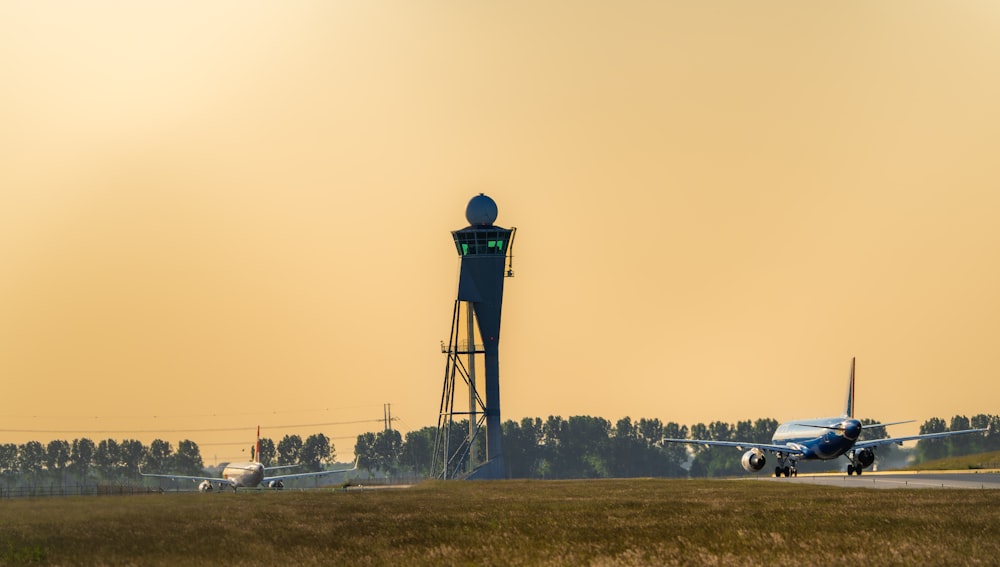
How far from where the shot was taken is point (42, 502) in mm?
48531

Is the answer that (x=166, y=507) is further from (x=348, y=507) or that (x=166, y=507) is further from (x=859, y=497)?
(x=859, y=497)

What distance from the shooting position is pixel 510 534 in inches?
1417

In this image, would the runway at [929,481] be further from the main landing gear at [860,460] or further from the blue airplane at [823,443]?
the main landing gear at [860,460]

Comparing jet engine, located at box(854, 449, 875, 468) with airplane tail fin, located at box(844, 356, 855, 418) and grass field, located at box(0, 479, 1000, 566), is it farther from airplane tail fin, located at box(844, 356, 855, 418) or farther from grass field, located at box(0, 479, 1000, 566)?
grass field, located at box(0, 479, 1000, 566)

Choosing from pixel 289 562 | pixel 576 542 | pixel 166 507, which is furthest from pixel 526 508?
pixel 289 562

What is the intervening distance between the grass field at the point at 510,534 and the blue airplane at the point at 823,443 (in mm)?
64980

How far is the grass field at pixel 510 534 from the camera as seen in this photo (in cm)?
2814

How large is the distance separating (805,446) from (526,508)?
2938 inches

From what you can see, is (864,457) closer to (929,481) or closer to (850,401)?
(850,401)

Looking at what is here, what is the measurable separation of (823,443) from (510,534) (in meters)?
88.3

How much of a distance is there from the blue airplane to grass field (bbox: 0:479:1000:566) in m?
65.0

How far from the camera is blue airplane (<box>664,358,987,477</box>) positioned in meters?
116

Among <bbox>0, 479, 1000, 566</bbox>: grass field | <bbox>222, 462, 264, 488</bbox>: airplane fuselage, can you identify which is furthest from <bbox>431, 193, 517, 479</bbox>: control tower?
<bbox>0, 479, 1000, 566</bbox>: grass field

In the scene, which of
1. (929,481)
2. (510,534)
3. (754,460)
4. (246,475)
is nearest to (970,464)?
(754,460)
